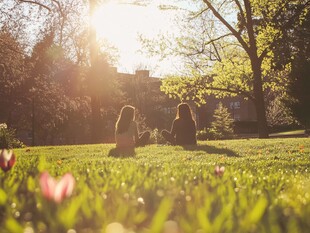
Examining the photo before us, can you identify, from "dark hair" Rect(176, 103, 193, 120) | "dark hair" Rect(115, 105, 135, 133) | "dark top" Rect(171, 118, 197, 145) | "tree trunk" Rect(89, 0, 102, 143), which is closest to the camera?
→ "dark hair" Rect(115, 105, 135, 133)

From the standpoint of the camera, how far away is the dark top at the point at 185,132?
1474 centimetres

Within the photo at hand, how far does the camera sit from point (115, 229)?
164cm

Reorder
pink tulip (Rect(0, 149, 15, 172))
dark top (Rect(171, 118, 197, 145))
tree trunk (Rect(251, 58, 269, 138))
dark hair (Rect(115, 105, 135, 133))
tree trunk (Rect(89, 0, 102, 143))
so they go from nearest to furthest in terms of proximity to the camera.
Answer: pink tulip (Rect(0, 149, 15, 172)), dark hair (Rect(115, 105, 135, 133)), dark top (Rect(171, 118, 197, 145)), tree trunk (Rect(251, 58, 269, 138)), tree trunk (Rect(89, 0, 102, 143))

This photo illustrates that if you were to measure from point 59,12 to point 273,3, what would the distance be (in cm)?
1247

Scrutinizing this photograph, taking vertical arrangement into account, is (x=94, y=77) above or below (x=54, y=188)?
above

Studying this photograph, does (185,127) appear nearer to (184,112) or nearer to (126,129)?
(184,112)

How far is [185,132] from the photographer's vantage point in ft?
48.6

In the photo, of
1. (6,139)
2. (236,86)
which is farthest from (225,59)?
(6,139)

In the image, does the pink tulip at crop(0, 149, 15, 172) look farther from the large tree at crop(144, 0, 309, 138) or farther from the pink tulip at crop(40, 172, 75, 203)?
the large tree at crop(144, 0, 309, 138)

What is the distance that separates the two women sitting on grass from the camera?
12.9m

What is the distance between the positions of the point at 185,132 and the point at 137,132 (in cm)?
166

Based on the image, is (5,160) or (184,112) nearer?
(5,160)

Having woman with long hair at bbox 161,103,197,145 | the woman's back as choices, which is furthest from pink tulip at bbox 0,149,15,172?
woman with long hair at bbox 161,103,197,145

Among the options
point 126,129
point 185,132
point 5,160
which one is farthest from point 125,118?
point 5,160
